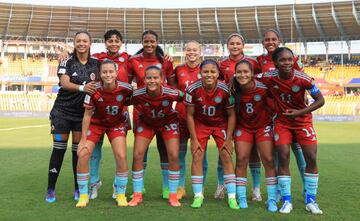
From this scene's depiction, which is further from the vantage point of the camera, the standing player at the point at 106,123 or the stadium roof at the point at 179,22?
the stadium roof at the point at 179,22

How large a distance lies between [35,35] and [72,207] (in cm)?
3841

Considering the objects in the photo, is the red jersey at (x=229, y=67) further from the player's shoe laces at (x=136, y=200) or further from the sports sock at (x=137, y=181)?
the player's shoe laces at (x=136, y=200)

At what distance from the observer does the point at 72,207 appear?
424cm

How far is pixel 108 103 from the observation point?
4.49 meters

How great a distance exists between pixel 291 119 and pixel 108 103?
7.33ft

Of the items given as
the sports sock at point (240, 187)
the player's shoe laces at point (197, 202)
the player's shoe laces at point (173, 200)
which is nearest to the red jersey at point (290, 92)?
the sports sock at point (240, 187)

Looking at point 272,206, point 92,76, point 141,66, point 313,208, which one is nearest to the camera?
point 313,208

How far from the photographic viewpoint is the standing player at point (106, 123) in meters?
4.41

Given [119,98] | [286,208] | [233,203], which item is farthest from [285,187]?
[119,98]

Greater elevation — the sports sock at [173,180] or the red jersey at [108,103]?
the red jersey at [108,103]

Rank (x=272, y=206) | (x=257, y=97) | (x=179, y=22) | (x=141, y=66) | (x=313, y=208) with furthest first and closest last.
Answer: (x=179, y=22), (x=141, y=66), (x=257, y=97), (x=272, y=206), (x=313, y=208)

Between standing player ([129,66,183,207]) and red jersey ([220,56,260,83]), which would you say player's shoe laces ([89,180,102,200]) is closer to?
standing player ([129,66,183,207])

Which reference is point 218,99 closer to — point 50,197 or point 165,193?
point 165,193

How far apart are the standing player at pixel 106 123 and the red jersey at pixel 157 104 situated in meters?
0.17
